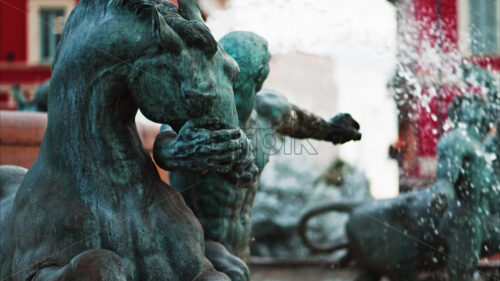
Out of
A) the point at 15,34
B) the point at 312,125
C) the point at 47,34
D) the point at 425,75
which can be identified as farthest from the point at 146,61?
the point at 15,34

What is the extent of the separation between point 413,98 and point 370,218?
161 cm

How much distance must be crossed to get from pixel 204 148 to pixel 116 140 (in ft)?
0.79

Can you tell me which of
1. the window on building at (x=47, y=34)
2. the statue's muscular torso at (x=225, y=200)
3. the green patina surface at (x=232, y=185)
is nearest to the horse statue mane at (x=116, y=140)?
the green patina surface at (x=232, y=185)

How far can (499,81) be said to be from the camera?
4828 millimetres

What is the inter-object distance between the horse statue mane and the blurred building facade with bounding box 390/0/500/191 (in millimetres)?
3301

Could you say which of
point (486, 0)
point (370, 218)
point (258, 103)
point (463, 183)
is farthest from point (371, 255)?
point (486, 0)

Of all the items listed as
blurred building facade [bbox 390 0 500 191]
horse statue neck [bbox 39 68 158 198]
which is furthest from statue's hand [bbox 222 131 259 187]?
blurred building facade [bbox 390 0 500 191]

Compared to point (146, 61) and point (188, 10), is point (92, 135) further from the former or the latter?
point (188, 10)

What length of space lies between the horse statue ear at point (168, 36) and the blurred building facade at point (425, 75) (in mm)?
3349

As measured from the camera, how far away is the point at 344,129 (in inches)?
122

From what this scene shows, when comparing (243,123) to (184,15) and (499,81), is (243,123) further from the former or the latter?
(499,81)

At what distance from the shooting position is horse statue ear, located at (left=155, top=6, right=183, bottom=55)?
171 centimetres

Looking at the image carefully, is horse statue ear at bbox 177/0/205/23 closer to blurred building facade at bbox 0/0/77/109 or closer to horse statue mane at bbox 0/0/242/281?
horse statue mane at bbox 0/0/242/281

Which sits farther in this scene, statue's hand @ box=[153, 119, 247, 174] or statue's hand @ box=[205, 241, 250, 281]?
statue's hand @ box=[205, 241, 250, 281]
